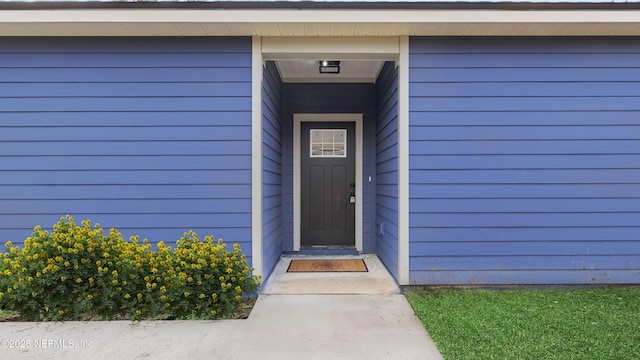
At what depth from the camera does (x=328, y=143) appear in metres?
4.96

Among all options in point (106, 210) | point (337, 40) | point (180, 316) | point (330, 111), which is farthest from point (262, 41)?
point (180, 316)

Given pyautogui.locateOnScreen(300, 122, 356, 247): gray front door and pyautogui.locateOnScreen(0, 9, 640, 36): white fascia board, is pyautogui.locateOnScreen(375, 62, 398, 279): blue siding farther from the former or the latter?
pyautogui.locateOnScreen(0, 9, 640, 36): white fascia board

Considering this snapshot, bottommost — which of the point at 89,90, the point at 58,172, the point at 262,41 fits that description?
the point at 58,172

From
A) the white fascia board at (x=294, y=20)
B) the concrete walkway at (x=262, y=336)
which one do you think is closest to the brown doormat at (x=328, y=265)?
the concrete walkway at (x=262, y=336)

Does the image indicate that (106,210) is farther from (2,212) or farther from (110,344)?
(110,344)

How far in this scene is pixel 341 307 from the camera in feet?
9.57

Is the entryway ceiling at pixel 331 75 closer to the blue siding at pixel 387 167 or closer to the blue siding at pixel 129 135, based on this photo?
the blue siding at pixel 387 167

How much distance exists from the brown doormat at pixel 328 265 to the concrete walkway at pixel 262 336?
92cm

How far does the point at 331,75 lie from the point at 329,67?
0.29m

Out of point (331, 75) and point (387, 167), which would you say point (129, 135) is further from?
point (387, 167)

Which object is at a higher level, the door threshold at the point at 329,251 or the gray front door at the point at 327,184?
the gray front door at the point at 327,184

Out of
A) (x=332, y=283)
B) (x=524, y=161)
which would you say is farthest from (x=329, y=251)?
(x=524, y=161)

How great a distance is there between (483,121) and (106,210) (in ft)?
12.1

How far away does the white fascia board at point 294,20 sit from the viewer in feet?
9.87
